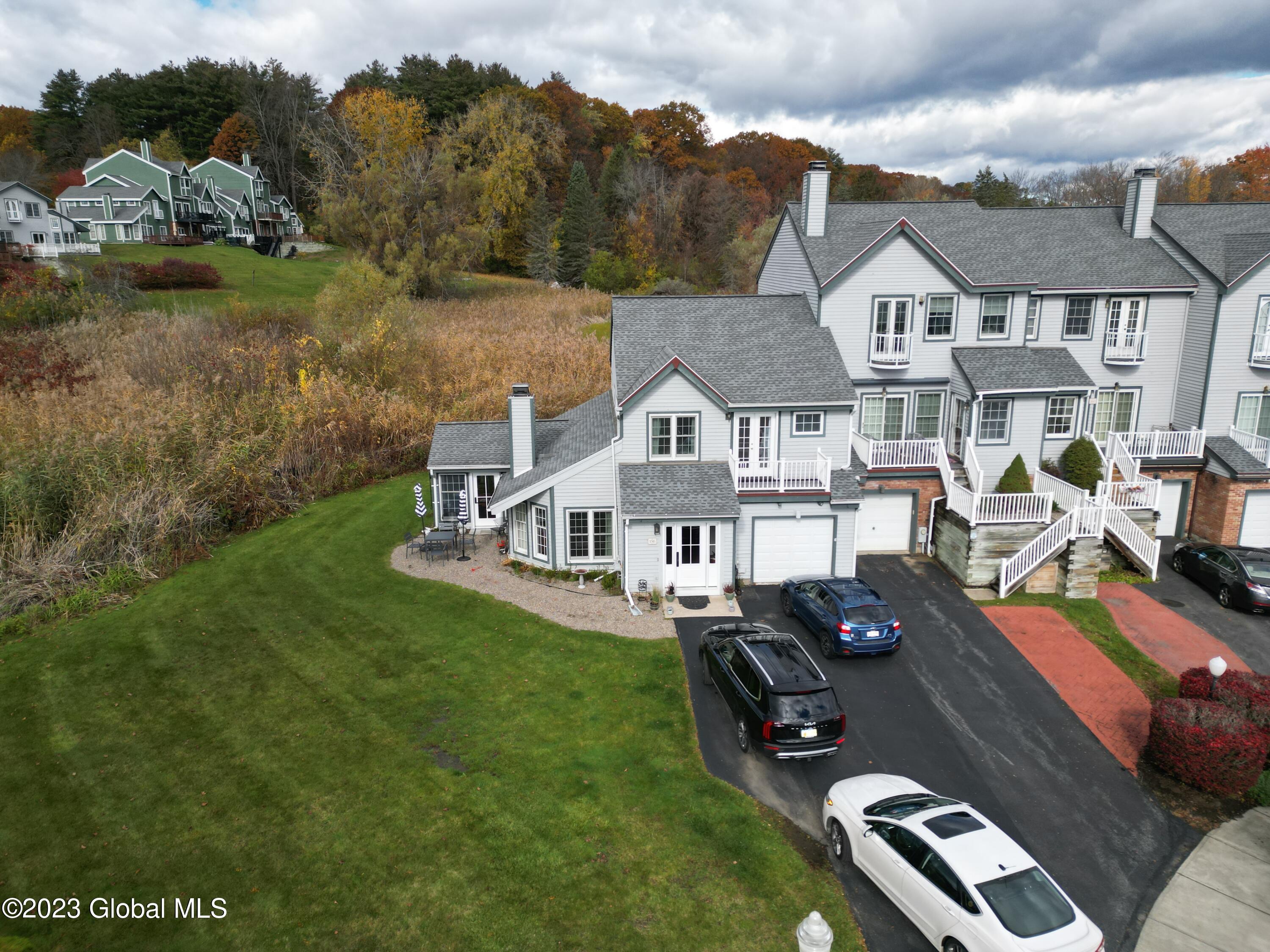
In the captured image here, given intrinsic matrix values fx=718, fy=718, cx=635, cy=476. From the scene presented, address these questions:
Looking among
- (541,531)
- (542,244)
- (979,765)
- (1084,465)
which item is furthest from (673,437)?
(542,244)

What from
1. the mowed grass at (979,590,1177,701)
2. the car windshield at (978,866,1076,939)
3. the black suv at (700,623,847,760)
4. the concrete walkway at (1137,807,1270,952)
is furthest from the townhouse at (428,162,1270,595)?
the car windshield at (978,866,1076,939)

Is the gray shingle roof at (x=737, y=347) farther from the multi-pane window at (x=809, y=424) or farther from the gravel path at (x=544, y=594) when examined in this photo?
the gravel path at (x=544, y=594)

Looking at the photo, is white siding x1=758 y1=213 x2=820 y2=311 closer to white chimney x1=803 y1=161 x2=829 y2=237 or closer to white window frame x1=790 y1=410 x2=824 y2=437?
white chimney x1=803 y1=161 x2=829 y2=237

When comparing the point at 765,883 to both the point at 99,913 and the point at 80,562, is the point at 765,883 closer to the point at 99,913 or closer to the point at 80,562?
the point at 99,913

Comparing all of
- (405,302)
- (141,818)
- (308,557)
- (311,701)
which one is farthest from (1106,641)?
(405,302)

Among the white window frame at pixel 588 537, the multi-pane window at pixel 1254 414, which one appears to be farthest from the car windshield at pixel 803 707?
the multi-pane window at pixel 1254 414

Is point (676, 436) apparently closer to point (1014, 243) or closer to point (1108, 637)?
point (1108, 637)
